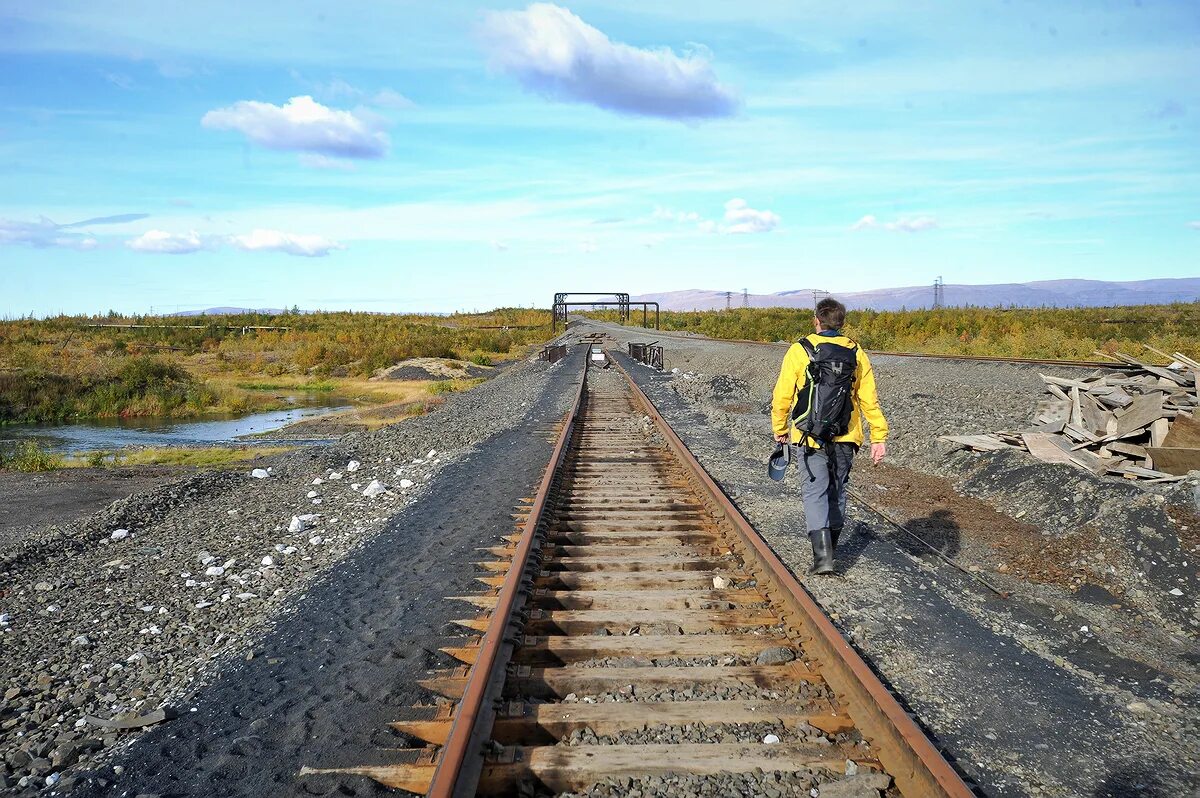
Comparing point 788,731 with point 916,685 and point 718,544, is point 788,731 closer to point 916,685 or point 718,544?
point 916,685

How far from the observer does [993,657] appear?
4.26m

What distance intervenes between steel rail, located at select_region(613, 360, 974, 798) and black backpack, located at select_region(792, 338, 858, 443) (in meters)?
0.89

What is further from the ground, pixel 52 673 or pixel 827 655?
pixel 827 655

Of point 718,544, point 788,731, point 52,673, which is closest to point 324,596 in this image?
point 52,673

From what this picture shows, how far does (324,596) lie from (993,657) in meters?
4.10

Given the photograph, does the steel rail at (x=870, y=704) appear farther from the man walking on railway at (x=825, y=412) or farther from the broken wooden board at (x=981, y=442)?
the broken wooden board at (x=981, y=442)

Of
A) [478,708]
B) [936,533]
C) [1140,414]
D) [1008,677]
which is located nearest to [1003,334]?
[1140,414]

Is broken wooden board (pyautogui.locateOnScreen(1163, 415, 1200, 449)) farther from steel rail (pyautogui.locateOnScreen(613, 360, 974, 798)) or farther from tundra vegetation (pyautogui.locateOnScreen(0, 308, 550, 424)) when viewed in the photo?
tundra vegetation (pyautogui.locateOnScreen(0, 308, 550, 424))

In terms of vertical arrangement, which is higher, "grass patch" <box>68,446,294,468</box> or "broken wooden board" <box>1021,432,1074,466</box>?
"broken wooden board" <box>1021,432,1074,466</box>

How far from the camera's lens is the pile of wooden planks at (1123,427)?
7359 mm

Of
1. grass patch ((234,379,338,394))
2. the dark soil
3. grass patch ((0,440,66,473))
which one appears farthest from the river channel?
grass patch ((234,379,338,394))

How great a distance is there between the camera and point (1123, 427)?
26.7 ft

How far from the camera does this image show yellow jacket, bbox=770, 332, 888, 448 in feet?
16.5

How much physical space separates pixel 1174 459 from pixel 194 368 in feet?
129
